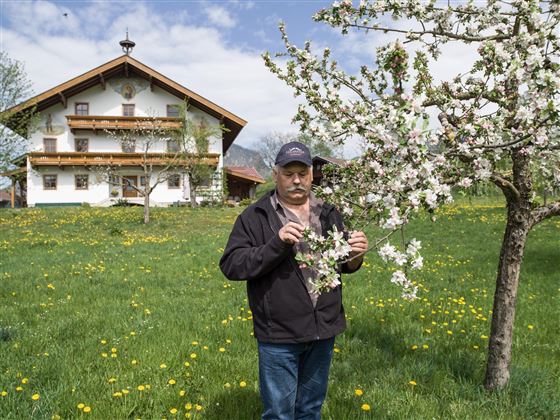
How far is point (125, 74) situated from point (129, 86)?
98 cm

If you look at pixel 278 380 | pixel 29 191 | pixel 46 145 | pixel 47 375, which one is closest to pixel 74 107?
pixel 46 145

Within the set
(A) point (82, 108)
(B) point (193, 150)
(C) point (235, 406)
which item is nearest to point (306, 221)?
(C) point (235, 406)

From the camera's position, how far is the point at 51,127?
34.3m

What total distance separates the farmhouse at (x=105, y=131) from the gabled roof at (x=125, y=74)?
0.08m

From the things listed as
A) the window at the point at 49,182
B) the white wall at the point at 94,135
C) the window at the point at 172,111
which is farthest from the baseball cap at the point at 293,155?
the window at the point at 49,182

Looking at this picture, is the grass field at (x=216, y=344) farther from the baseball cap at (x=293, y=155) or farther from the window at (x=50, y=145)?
the window at (x=50, y=145)

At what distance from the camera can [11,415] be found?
3.54 meters

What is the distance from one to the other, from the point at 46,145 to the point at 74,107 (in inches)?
154

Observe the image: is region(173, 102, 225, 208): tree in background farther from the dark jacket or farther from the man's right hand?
the man's right hand

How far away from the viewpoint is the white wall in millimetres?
34438

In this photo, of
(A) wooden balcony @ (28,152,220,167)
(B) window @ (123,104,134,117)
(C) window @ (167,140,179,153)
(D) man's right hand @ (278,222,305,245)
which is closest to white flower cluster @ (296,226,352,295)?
(D) man's right hand @ (278,222,305,245)

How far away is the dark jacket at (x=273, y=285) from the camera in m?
2.75

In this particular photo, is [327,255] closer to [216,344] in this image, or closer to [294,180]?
[294,180]

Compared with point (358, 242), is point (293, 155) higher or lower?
higher
